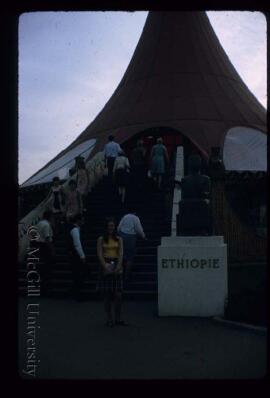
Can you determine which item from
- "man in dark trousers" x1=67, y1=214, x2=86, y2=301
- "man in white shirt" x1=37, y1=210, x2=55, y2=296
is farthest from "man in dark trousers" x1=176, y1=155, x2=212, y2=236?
"man in white shirt" x1=37, y1=210, x2=55, y2=296

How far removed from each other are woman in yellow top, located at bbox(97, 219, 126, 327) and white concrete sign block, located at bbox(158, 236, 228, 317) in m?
0.81

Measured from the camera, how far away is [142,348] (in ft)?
20.2

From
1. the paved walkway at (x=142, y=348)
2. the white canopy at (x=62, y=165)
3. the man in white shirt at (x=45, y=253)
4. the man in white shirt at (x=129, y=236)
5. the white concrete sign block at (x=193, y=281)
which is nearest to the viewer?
the paved walkway at (x=142, y=348)

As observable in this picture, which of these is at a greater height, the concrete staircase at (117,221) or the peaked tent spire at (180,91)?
the peaked tent spire at (180,91)

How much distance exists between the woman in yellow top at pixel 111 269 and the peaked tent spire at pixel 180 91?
12.6 meters

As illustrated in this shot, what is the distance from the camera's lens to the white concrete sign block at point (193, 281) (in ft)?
26.6

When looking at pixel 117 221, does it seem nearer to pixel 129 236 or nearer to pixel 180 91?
pixel 129 236

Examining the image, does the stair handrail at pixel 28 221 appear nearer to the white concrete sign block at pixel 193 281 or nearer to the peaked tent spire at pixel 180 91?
the white concrete sign block at pixel 193 281

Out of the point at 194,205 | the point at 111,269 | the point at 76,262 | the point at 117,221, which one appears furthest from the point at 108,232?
the point at 117,221

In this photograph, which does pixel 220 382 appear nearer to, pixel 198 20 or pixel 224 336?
pixel 224 336

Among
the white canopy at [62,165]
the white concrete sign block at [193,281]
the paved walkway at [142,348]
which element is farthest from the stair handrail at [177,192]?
the white canopy at [62,165]

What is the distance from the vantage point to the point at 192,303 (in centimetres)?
→ 813

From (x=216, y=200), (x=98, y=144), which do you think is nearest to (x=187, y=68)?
(x=98, y=144)

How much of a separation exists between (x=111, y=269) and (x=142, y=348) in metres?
1.44
